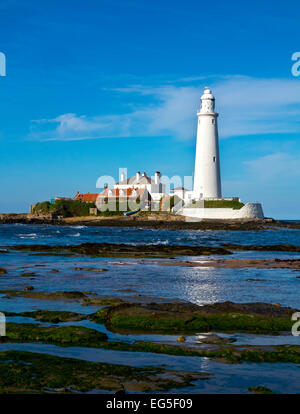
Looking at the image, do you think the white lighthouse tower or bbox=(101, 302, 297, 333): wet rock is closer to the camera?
bbox=(101, 302, 297, 333): wet rock

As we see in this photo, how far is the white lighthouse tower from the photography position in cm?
6875

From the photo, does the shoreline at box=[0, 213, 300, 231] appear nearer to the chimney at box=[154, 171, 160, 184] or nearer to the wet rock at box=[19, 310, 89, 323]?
the chimney at box=[154, 171, 160, 184]

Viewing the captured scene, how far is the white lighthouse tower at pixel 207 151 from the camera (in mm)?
68750

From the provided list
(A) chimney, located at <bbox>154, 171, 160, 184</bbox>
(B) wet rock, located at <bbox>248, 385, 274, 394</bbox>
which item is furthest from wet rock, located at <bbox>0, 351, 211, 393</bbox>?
(A) chimney, located at <bbox>154, 171, 160, 184</bbox>

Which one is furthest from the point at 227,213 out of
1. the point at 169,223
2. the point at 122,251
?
the point at 122,251

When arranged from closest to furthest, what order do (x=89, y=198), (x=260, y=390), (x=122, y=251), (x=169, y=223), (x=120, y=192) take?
1. (x=260, y=390)
2. (x=122, y=251)
3. (x=169, y=223)
4. (x=120, y=192)
5. (x=89, y=198)

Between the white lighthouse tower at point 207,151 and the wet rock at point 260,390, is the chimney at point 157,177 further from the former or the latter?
the wet rock at point 260,390

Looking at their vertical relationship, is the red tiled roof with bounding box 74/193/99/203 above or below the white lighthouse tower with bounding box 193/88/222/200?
below

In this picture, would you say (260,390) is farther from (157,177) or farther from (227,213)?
(157,177)

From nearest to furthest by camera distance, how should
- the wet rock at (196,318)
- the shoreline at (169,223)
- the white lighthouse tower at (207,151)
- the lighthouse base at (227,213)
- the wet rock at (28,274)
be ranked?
the wet rock at (196,318) → the wet rock at (28,274) → the shoreline at (169,223) → the white lighthouse tower at (207,151) → the lighthouse base at (227,213)

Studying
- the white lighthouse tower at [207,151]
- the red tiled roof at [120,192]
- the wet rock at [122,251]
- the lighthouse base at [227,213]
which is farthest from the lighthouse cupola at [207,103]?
the wet rock at [122,251]

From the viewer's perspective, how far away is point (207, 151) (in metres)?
68.6

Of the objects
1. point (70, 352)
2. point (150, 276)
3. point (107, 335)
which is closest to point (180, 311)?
point (107, 335)
